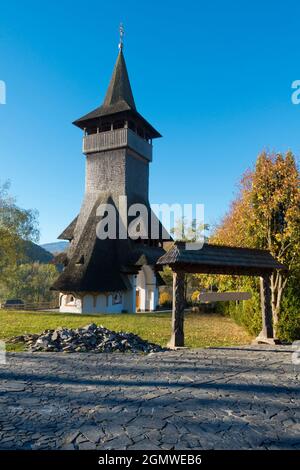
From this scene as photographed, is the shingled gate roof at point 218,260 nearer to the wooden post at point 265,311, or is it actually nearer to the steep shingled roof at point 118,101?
the wooden post at point 265,311

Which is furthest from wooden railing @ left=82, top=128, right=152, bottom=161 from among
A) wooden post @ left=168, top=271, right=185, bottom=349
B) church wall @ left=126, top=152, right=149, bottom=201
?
wooden post @ left=168, top=271, right=185, bottom=349

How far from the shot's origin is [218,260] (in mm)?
10641

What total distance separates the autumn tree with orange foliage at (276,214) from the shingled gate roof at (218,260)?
1.91 metres

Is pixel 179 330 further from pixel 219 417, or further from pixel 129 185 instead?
pixel 129 185

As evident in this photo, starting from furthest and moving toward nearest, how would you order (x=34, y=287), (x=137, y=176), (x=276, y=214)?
(x=34, y=287) → (x=137, y=176) → (x=276, y=214)

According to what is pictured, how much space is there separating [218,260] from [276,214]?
184 inches

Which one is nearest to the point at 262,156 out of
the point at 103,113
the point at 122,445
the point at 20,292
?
the point at 122,445

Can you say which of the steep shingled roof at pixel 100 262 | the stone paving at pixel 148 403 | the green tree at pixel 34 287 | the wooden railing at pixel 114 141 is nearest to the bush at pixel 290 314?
the stone paving at pixel 148 403

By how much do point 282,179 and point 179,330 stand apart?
768 cm

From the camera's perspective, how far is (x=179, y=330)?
33.4 ft

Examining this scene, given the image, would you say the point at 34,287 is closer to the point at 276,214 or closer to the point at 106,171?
the point at 106,171

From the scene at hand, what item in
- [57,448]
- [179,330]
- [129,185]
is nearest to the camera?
[57,448]

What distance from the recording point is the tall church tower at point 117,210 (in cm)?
2438

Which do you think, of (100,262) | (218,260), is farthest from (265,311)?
(100,262)
